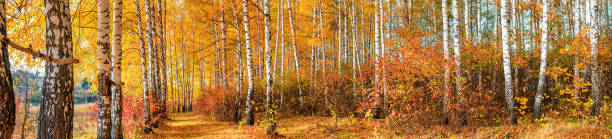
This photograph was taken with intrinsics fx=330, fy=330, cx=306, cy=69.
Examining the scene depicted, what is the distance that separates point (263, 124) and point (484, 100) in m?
5.77

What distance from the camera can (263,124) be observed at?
28.8 ft

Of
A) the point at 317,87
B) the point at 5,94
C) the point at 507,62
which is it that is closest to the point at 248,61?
the point at 317,87

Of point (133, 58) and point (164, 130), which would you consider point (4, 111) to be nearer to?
point (164, 130)

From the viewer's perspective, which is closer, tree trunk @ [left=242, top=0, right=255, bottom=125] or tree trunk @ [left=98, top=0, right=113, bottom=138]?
tree trunk @ [left=98, top=0, right=113, bottom=138]

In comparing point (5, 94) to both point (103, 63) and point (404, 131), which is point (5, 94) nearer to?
point (103, 63)

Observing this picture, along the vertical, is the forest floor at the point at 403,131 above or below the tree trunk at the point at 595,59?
below

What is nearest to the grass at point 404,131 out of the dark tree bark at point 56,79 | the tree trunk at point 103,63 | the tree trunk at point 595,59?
the tree trunk at point 595,59

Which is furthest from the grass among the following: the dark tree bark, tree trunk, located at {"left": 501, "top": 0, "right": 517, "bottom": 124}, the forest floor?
the dark tree bark

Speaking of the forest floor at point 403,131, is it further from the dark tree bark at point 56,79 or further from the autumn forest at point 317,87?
the dark tree bark at point 56,79

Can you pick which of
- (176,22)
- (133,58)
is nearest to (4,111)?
(133,58)

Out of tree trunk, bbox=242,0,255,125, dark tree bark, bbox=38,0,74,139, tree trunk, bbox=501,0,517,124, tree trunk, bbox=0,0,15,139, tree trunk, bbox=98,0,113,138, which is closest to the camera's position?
tree trunk, bbox=0,0,15,139

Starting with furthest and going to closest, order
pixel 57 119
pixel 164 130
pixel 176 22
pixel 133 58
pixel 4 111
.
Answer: pixel 176 22
pixel 133 58
pixel 164 130
pixel 57 119
pixel 4 111

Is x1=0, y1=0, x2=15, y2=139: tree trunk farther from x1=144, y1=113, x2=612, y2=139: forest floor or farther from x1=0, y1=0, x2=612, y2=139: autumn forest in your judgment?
x1=144, y1=113, x2=612, y2=139: forest floor

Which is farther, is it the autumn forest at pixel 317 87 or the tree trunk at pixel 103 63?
the tree trunk at pixel 103 63
